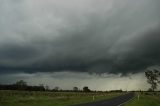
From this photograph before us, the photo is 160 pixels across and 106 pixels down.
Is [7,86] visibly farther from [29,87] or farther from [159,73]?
[159,73]

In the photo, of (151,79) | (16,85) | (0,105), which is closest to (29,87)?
(16,85)

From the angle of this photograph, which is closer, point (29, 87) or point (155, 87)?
point (155, 87)

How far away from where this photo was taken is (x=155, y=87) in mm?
148750

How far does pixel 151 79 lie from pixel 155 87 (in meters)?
4.60

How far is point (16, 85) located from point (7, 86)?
8883 millimetres

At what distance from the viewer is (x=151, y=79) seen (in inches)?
5896

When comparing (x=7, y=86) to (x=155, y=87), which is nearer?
(x=155, y=87)

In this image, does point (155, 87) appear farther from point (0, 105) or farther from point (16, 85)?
point (0, 105)

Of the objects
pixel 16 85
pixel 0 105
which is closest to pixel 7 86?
pixel 16 85

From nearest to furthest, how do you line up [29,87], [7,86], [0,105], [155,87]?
[0,105] < [155,87] < [7,86] < [29,87]

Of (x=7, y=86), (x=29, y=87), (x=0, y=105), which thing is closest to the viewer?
(x=0, y=105)

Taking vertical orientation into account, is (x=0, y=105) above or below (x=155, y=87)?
below

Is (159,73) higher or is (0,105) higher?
(159,73)

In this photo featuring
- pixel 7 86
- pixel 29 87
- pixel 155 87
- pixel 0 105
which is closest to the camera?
pixel 0 105
